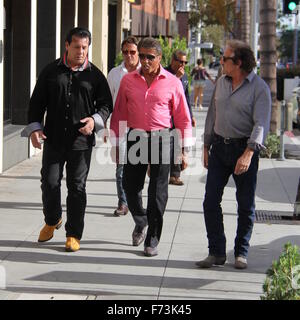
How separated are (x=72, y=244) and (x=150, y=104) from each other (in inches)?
57.7

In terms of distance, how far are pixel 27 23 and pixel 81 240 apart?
21.9 ft

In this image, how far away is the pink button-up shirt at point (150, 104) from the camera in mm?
7414

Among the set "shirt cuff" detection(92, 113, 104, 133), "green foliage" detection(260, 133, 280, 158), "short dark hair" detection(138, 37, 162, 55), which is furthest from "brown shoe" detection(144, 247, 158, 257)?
"green foliage" detection(260, 133, 280, 158)

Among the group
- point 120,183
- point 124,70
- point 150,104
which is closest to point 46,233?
point 120,183

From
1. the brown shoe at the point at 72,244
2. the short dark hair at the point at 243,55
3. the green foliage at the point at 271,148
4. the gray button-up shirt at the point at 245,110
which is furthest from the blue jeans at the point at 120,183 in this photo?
the green foliage at the point at 271,148

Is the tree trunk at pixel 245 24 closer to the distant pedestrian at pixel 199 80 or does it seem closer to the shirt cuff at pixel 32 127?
the distant pedestrian at pixel 199 80

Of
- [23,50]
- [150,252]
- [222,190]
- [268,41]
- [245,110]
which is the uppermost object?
[268,41]

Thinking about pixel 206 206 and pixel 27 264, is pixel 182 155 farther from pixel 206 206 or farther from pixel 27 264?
pixel 27 264

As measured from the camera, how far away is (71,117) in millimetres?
7473

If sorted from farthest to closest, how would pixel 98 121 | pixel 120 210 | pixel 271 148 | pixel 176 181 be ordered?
pixel 271 148 < pixel 176 181 < pixel 120 210 < pixel 98 121

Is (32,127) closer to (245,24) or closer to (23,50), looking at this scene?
(23,50)

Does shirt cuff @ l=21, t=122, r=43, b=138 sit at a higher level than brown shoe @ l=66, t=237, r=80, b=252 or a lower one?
higher

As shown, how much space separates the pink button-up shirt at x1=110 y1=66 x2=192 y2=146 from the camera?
24.3 ft

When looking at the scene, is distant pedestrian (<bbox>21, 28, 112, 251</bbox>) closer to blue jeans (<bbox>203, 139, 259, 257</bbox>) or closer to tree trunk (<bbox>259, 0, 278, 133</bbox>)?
blue jeans (<bbox>203, 139, 259, 257</bbox>)
